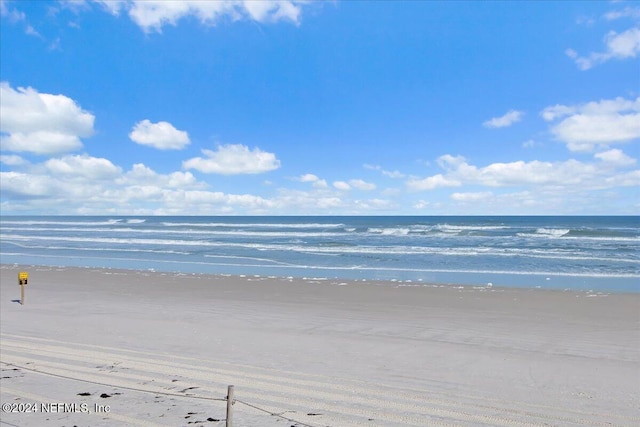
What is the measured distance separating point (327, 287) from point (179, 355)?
8484mm

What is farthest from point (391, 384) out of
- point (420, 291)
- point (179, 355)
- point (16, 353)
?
point (420, 291)

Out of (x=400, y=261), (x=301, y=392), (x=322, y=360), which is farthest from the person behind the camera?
(x=400, y=261)

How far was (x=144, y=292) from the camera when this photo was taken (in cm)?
1402

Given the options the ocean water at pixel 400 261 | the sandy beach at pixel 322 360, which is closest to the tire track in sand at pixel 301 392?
the sandy beach at pixel 322 360

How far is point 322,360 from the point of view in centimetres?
671

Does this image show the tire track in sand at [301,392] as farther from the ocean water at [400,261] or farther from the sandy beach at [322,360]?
the ocean water at [400,261]

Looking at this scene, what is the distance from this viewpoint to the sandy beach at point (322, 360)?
4.73 metres

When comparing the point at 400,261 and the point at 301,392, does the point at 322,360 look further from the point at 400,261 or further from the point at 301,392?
the point at 400,261

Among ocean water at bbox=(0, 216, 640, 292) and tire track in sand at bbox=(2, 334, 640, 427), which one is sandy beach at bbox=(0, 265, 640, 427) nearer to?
tire track in sand at bbox=(2, 334, 640, 427)

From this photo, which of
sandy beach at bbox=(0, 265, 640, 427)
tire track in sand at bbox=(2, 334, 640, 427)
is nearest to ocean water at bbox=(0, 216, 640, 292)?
sandy beach at bbox=(0, 265, 640, 427)

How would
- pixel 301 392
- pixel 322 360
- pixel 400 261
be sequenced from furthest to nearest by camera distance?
pixel 400 261 → pixel 322 360 → pixel 301 392

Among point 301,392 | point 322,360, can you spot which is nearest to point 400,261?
point 322,360

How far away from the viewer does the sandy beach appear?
4734mm

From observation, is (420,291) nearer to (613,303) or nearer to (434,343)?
(613,303)
